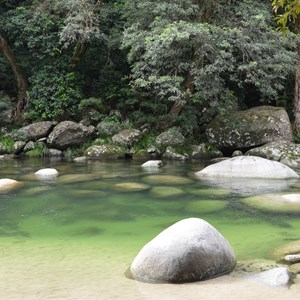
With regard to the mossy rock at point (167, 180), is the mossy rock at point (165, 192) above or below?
below

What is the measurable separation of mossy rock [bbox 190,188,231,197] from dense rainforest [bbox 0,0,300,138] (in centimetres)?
470

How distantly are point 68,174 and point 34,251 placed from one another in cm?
556

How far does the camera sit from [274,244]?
14.8 ft

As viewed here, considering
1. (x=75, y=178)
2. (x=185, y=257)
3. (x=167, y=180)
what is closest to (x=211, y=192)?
(x=167, y=180)

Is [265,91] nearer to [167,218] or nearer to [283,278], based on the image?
[167,218]

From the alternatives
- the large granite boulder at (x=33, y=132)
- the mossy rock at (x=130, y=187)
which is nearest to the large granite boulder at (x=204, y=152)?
the large granite boulder at (x=33, y=132)

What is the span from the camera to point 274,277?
3350mm

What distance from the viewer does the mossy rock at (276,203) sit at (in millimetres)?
6086

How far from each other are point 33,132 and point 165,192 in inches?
351

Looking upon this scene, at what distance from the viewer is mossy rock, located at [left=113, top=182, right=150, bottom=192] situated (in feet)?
25.9

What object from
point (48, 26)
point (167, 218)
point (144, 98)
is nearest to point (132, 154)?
point (144, 98)

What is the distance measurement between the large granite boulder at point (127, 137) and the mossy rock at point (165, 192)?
256 inches

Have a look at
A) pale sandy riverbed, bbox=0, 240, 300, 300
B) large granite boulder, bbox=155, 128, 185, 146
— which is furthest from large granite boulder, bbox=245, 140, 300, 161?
pale sandy riverbed, bbox=0, 240, 300, 300

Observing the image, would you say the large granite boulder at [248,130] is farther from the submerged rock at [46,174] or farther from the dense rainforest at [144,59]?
the submerged rock at [46,174]
